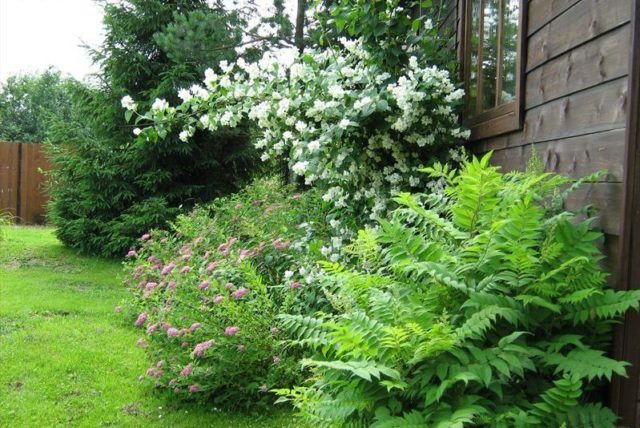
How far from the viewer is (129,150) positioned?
960 cm

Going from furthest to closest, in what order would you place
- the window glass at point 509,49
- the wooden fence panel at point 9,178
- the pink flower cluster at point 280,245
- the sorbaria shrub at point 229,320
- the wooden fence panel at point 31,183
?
the wooden fence panel at point 31,183, the wooden fence panel at point 9,178, the pink flower cluster at point 280,245, the sorbaria shrub at point 229,320, the window glass at point 509,49

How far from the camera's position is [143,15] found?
9625 millimetres

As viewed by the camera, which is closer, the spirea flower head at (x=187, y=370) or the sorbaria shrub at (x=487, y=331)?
the sorbaria shrub at (x=487, y=331)

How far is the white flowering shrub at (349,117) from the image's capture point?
4.00 meters

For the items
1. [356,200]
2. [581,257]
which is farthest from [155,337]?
[581,257]

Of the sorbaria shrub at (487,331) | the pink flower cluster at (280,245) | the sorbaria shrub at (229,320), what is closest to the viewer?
the sorbaria shrub at (487,331)

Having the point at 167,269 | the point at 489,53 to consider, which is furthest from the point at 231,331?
the point at 489,53

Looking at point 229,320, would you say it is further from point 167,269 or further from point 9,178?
point 9,178

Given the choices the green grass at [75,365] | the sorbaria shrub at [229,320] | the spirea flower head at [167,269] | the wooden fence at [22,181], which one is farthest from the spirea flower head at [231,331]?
the wooden fence at [22,181]

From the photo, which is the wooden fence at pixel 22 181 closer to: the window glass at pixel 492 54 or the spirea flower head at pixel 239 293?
the spirea flower head at pixel 239 293

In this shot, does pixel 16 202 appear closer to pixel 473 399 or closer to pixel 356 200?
pixel 356 200

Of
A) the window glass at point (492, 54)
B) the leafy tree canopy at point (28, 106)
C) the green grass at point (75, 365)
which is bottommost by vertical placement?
the green grass at point (75, 365)

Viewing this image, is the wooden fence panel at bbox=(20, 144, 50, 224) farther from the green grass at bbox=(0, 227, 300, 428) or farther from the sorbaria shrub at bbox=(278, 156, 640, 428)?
the sorbaria shrub at bbox=(278, 156, 640, 428)

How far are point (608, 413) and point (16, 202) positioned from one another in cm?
1609
